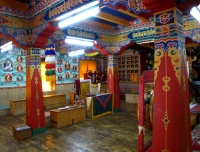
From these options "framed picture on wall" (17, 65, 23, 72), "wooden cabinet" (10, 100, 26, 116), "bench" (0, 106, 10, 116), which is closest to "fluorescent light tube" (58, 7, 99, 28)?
"wooden cabinet" (10, 100, 26, 116)

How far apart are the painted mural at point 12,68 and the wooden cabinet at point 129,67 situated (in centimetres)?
636

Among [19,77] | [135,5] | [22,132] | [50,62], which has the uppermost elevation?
[135,5]

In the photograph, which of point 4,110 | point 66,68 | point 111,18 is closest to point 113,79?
point 111,18

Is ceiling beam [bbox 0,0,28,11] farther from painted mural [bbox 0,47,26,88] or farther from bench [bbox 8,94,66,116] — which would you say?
bench [bbox 8,94,66,116]

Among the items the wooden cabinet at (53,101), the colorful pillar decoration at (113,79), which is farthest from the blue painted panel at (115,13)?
the wooden cabinet at (53,101)

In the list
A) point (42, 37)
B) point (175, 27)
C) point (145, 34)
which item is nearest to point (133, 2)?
point (175, 27)

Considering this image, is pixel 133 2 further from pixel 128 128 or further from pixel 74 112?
pixel 74 112

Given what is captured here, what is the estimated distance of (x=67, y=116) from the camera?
225 inches

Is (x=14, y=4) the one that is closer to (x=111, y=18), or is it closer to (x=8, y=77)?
(x=111, y=18)

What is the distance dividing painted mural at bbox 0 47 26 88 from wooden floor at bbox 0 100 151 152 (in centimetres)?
254

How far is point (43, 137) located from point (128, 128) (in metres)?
2.61

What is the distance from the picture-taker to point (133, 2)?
276 centimetres

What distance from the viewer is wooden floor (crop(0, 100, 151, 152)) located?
12.9 ft

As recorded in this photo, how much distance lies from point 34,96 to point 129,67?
756 centimetres
